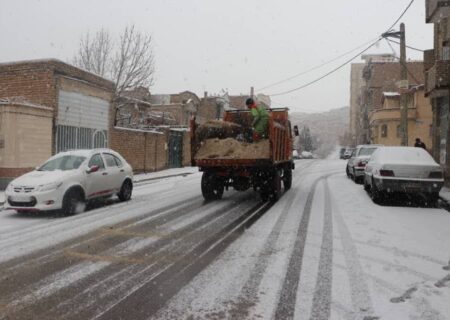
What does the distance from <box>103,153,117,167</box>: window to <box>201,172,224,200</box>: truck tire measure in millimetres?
2563

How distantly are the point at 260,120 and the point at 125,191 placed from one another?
4.39 metres

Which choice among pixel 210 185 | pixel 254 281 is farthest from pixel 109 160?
pixel 254 281

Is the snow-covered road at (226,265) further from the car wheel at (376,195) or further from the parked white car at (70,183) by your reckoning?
the car wheel at (376,195)

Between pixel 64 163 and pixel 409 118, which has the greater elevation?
pixel 409 118

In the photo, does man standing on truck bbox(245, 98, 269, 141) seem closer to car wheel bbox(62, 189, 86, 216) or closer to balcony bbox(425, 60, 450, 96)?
car wheel bbox(62, 189, 86, 216)

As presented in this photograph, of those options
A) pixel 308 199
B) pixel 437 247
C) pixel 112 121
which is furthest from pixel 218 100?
pixel 437 247

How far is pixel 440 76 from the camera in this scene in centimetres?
1638

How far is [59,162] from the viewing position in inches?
425

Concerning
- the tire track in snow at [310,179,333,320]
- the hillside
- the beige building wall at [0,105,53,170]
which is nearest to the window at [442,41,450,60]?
the tire track in snow at [310,179,333,320]

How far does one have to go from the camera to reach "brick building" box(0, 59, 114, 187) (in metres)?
14.8

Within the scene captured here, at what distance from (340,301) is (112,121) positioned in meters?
18.3

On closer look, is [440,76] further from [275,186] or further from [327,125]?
[327,125]

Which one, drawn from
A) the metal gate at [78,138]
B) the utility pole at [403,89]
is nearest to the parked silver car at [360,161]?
the utility pole at [403,89]

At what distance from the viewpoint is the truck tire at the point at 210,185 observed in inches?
477
